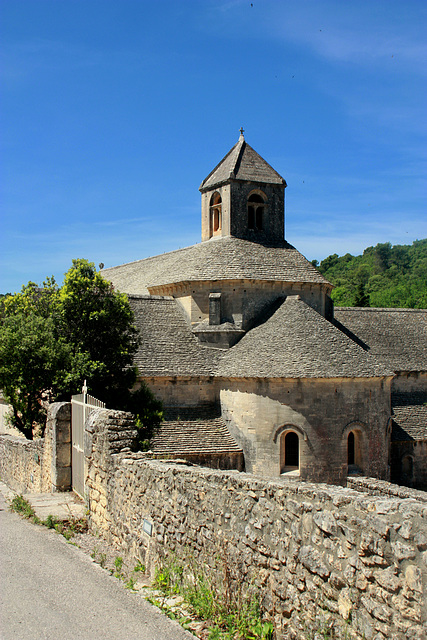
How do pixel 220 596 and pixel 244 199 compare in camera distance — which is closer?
pixel 220 596

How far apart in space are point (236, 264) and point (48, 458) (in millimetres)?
14534

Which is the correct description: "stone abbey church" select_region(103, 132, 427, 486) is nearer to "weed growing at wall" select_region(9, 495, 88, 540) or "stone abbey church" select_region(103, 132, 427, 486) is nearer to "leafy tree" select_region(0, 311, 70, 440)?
"leafy tree" select_region(0, 311, 70, 440)

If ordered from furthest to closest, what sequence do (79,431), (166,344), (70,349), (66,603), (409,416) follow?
1. (409,416)
2. (166,344)
3. (70,349)
4. (79,431)
5. (66,603)

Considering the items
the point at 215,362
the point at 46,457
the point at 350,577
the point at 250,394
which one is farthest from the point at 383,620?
the point at 215,362

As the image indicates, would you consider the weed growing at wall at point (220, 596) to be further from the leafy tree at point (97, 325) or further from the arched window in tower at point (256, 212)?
the arched window in tower at point (256, 212)

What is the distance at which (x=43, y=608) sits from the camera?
20.0 ft

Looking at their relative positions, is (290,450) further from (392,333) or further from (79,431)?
(392,333)

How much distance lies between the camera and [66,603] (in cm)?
621

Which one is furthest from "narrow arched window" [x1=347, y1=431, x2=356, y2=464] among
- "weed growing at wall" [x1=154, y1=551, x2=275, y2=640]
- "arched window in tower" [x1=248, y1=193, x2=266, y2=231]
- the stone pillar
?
"weed growing at wall" [x1=154, y1=551, x2=275, y2=640]

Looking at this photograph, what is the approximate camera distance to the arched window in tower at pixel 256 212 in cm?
2866

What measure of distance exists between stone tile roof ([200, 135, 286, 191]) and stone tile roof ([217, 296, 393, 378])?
744 cm

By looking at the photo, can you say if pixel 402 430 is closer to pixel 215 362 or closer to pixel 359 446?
pixel 359 446

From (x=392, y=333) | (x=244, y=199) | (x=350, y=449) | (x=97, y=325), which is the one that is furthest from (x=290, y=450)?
(x=392, y=333)

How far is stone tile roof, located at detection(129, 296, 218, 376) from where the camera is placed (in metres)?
23.1
